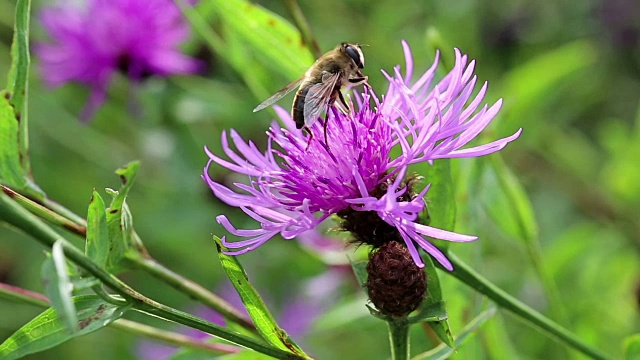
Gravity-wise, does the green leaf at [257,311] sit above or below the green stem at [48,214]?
below

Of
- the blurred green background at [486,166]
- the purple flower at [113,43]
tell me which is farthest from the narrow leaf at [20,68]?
the purple flower at [113,43]

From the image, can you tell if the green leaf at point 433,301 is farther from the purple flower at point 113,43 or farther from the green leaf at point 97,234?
the purple flower at point 113,43

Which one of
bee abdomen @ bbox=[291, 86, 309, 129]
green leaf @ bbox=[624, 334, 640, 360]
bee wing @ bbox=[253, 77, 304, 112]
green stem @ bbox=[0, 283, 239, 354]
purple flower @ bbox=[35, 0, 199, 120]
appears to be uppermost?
purple flower @ bbox=[35, 0, 199, 120]

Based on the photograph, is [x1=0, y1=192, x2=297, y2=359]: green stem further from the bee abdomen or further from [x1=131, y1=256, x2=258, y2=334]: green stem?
the bee abdomen

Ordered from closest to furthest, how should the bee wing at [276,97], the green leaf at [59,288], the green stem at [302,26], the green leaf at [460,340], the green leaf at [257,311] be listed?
the green leaf at [59,288] → the green leaf at [257,311] → the green leaf at [460,340] → the bee wing at [276,97] → the green stem at [302,26]

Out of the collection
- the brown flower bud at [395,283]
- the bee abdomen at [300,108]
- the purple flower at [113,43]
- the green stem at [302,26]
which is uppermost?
the purple flower at [113,43]

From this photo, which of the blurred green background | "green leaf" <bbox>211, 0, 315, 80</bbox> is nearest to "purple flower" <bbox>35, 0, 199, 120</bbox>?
the blurred green background

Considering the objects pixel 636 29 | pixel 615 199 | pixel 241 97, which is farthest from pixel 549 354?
pixel 636 29

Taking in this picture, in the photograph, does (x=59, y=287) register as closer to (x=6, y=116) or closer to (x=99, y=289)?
(x=99, y=289)

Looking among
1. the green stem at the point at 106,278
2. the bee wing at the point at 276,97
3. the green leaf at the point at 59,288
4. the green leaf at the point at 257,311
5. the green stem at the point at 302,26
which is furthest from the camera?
the green stem at the point at 302,26
